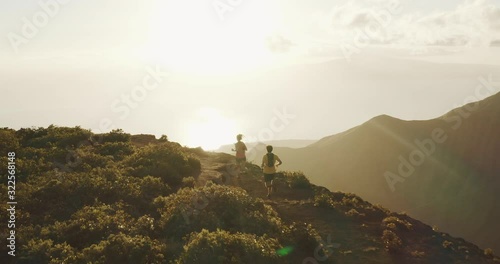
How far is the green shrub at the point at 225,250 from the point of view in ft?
34.0

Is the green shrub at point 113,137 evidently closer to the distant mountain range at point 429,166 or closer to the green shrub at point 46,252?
the green shrub at point 46,252

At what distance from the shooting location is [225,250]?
10.7m

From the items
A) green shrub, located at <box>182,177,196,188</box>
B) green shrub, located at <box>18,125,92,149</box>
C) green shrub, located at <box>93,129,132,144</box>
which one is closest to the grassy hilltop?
green shrub, located at <box>182,177,196,188</box>

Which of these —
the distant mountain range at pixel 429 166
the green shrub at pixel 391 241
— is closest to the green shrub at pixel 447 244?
the green shrub at pixel 391 241

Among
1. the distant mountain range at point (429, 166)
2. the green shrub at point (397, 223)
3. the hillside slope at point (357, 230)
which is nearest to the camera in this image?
the hillside slope at point (357, 230)

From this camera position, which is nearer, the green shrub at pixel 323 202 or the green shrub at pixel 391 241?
the green shrub at pixel 391 241

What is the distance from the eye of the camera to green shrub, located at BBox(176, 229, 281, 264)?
10367mm

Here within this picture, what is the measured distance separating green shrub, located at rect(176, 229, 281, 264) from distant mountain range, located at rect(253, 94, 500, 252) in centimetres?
7554

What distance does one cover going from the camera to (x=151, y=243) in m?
11.9

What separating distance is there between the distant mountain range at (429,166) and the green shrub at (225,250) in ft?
248

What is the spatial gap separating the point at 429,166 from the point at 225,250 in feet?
335

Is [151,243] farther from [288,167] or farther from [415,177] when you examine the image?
[288,167]

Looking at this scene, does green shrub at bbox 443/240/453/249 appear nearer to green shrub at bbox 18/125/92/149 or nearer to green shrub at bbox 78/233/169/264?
green shrub at bbox 78/233/169/264

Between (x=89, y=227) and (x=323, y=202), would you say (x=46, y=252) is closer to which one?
(x=89, y=227)
